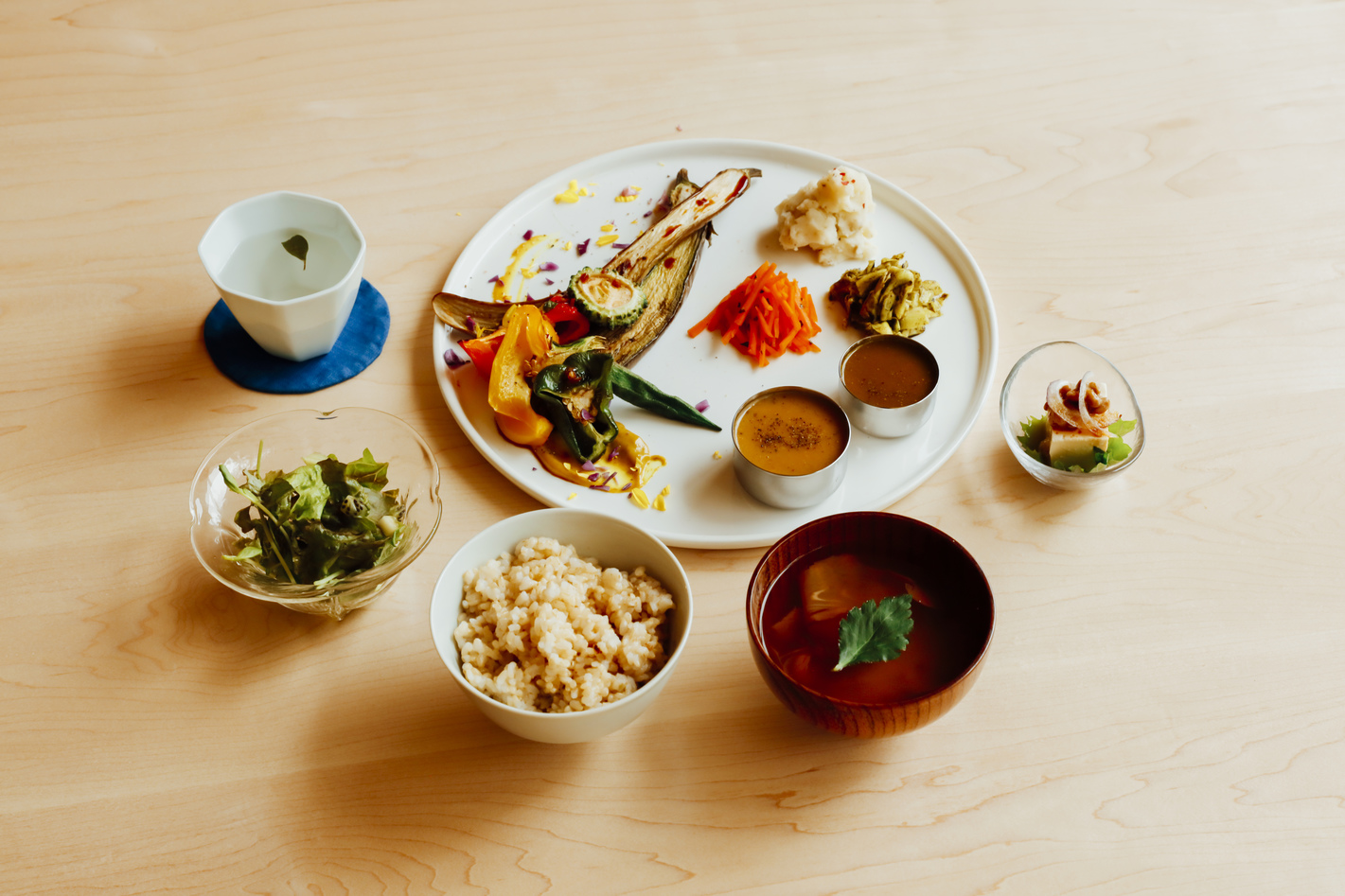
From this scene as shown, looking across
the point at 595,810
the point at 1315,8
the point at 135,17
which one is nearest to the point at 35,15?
the point at 135,17

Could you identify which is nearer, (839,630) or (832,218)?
(839,630)

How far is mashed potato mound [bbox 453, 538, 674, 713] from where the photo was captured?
1383 millimetres

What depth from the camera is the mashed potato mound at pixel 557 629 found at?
1.38 meters

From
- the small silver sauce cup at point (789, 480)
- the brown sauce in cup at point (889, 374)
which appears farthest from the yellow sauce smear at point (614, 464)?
the brown sauce in cup at point (889, 374)

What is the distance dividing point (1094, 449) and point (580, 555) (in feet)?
3.22

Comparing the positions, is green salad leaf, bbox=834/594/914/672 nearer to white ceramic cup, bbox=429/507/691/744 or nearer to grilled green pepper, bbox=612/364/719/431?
white ceramic cup, bbox=429/507/691/744

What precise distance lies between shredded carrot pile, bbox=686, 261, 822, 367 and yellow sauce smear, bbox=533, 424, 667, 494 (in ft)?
1.08

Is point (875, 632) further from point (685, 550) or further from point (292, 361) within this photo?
point (292, 361)

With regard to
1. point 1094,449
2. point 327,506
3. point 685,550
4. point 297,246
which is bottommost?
point 685,550

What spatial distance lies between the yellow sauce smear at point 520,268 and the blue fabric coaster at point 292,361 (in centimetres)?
26

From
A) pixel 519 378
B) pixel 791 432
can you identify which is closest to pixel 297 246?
pixel 519 378

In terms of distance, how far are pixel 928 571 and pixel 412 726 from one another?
87 cm

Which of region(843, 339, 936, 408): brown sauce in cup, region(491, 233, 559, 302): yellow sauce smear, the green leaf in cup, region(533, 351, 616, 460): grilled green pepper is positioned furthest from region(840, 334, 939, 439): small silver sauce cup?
the green leaf in cup

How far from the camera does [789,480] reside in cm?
171
